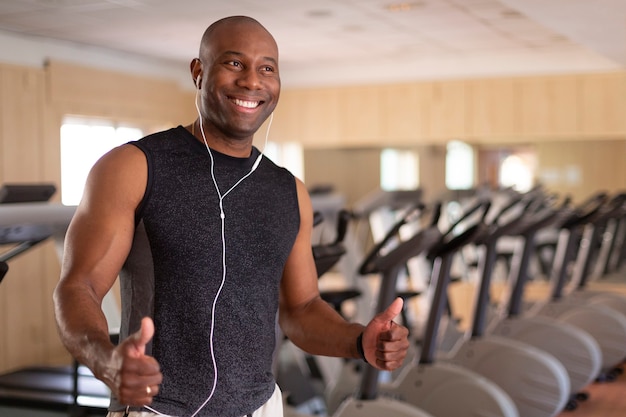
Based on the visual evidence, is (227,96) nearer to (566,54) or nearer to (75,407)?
(75,407)

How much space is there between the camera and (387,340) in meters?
1.50

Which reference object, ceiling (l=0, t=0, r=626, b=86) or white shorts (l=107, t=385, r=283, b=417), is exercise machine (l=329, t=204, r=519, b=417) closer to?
ceiling (l=0, t=0, r=626, b=86)

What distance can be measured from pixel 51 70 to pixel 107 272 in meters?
5.46

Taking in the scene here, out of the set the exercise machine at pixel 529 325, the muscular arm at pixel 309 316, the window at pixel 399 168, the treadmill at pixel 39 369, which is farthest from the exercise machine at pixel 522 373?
the window at pixel 399 168

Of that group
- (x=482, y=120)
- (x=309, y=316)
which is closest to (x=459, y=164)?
(x=482, y=120)

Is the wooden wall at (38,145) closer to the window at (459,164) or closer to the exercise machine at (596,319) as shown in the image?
the window at (459,164)

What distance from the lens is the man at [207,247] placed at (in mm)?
1449

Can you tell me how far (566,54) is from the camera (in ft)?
24.4

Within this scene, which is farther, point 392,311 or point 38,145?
point 38,145

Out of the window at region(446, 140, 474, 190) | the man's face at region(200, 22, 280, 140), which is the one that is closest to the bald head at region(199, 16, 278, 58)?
the man's face at region(200, 22, 280, 140)

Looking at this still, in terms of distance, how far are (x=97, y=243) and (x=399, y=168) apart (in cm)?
760

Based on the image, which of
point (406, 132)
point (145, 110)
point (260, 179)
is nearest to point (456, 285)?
point (406, 132)

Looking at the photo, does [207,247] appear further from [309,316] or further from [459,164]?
[459,164]

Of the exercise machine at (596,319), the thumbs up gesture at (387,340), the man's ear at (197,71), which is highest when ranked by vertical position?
the man's ear at (197,71)
